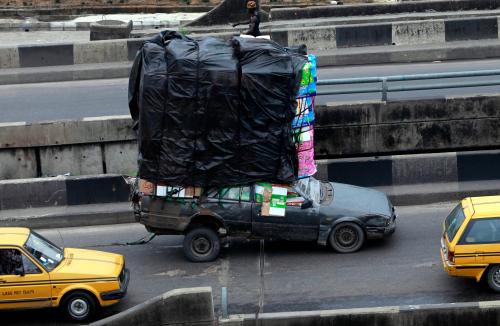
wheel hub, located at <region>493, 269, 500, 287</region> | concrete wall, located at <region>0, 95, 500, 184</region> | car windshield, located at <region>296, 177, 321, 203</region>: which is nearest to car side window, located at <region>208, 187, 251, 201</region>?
car windshield, located at <region>296, 177, 321, 203</region>

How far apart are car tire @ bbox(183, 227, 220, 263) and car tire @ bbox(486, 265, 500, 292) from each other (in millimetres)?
3971

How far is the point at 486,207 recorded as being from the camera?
12203 millimetres

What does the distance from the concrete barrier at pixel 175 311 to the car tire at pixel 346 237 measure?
11.1ft

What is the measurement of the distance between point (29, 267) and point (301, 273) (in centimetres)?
382

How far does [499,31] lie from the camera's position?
23.5 metres

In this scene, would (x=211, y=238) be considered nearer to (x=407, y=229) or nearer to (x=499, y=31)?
→ (x=407, y=229)

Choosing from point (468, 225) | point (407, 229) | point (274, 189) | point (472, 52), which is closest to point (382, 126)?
point (407, 229)

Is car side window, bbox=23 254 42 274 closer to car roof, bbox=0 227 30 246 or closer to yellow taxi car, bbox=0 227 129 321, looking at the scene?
yellow taxi car, bbox=0 227 129 321

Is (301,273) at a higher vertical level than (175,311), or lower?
lower

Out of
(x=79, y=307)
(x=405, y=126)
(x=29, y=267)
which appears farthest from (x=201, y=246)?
(x=405, y=126)

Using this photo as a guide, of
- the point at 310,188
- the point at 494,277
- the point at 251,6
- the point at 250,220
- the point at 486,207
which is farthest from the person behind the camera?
the point at 251,6

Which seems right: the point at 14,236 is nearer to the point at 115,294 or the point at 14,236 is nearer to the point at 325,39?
the point at 115,294

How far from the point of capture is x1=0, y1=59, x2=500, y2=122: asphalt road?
18984 millimetres

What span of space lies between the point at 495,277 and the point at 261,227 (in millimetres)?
3464
